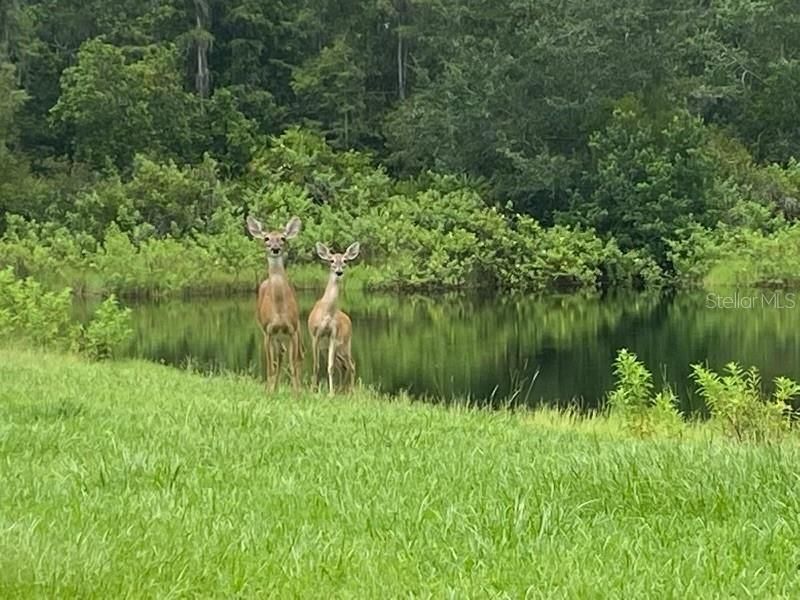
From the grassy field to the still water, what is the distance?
7.39 meters

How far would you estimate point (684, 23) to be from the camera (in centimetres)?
4594

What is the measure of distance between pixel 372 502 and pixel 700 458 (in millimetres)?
1890

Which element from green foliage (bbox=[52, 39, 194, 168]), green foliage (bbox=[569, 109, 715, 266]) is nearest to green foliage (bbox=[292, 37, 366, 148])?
green foliage (bbox=[52, 39, 194, 168])

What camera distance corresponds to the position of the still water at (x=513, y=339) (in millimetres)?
17125

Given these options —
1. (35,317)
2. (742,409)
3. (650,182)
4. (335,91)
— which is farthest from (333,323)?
(335,91)

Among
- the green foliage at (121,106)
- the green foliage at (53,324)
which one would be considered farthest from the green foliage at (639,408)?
the green foliage at (121,106)

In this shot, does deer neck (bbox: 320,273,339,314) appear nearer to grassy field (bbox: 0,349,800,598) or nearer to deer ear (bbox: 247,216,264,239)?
deer ear (bbox: 247,216,264,239)

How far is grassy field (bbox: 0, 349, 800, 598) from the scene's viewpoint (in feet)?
12.8

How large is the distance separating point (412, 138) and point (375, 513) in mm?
43586

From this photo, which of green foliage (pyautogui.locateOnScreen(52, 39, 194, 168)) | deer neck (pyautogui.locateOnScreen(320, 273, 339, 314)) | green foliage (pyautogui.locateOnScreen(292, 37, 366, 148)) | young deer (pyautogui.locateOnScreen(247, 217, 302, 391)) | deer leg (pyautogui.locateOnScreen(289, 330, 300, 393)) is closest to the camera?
deer leg (pyautogui.locateOnScreen(289, 330, 300, 393))

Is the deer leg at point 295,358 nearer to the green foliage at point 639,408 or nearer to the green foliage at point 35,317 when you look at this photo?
the green foliage at point 639,408

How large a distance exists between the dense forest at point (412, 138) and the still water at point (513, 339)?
12.8 feet

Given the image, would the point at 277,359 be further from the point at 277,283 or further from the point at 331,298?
the point at 331,298

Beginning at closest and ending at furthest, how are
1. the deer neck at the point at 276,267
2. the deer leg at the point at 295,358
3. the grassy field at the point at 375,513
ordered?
1. the grassy field at the point at 375,513
2. the deer leg at the point at 295,358
3. the deer neck at the point at 276,267
